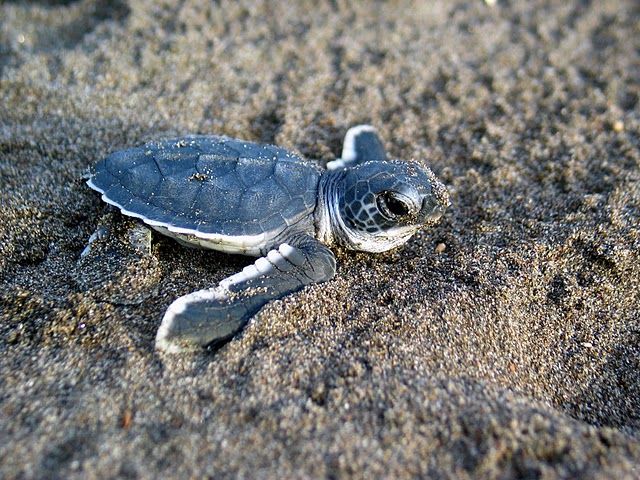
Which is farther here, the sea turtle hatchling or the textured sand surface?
the sea turtle hatchling

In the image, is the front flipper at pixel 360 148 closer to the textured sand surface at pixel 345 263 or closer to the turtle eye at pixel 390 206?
the textured sand surface at pixel 345 263

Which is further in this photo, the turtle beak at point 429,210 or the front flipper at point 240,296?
the turtle beak at point 429,210

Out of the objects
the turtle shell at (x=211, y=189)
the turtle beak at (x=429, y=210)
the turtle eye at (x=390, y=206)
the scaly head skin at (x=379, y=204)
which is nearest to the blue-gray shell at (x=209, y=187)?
the turtle shell at (x=211, y=189)

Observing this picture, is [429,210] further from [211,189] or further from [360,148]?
[211,189]

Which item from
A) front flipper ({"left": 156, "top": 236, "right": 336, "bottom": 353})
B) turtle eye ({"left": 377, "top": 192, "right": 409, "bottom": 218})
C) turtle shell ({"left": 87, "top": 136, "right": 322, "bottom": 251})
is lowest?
front flipper ({"left": 156, "top": 236, "right": 336, "bottom": 353})

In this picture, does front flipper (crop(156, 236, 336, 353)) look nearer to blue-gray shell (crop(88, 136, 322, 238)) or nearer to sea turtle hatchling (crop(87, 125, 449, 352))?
sea turtle hatchling (crop(87, 125, 449, 352))

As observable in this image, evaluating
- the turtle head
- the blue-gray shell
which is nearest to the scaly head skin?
the turtle head

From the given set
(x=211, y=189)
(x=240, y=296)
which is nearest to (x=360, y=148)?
(x=211, y=189)
